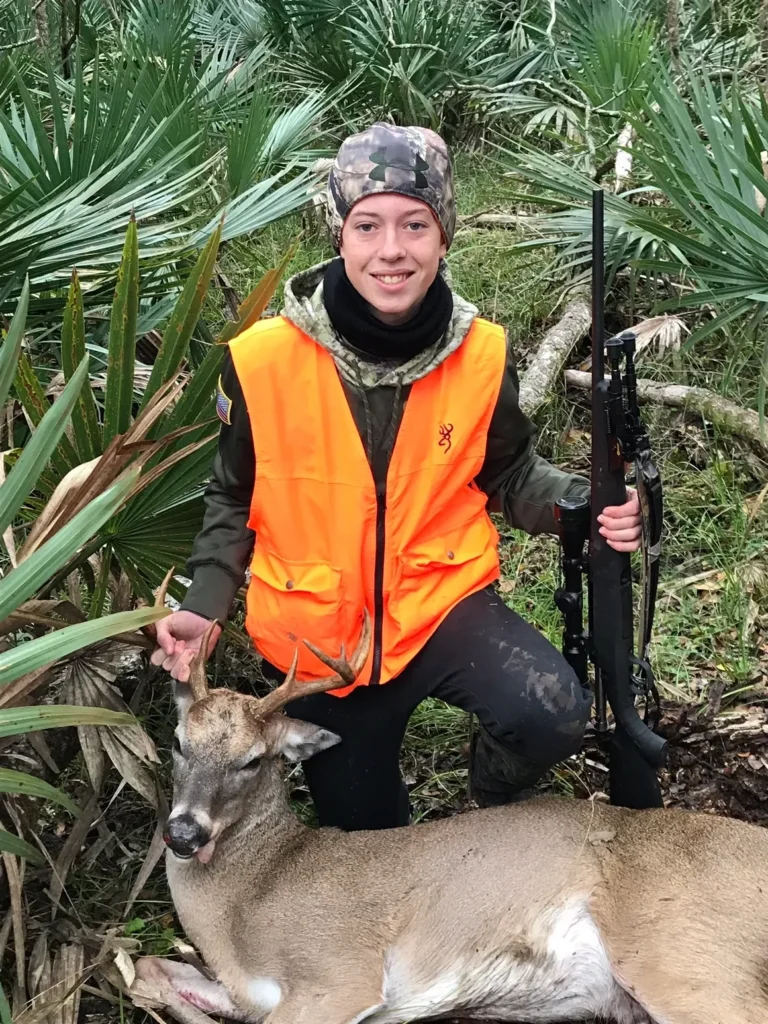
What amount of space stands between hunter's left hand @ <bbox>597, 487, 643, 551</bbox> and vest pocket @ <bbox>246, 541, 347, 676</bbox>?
88 cm

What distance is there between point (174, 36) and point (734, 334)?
441 cm

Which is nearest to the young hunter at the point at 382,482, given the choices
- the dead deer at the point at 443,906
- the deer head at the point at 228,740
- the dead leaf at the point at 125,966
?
the deer head at the point at 228,740

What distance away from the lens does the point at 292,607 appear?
3529 millimetres

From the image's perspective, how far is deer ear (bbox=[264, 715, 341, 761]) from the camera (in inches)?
140

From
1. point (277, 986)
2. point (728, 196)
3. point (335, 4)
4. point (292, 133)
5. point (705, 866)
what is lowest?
point (277, 986)

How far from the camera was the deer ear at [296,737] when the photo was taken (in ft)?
11.7

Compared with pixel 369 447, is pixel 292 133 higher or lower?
higher

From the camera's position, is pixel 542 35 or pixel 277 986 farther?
pixel 542 35

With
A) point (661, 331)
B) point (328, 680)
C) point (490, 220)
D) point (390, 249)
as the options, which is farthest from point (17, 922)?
point (490, 220)

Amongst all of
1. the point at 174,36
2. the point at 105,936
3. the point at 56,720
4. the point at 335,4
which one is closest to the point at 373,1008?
the point at 105,936

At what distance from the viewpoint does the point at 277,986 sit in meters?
3.29

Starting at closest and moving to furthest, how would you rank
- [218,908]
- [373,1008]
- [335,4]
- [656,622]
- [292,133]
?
[373,1008] < [218,908] < [656,622] < [292,133] < [335,4]

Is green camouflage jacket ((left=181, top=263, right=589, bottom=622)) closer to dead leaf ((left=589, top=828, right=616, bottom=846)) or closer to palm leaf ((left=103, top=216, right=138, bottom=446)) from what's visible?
palm leaf ((left=103, top=216, right=138, bottom=446))

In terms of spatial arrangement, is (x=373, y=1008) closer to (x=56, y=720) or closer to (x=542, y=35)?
(x=56, y=720)
